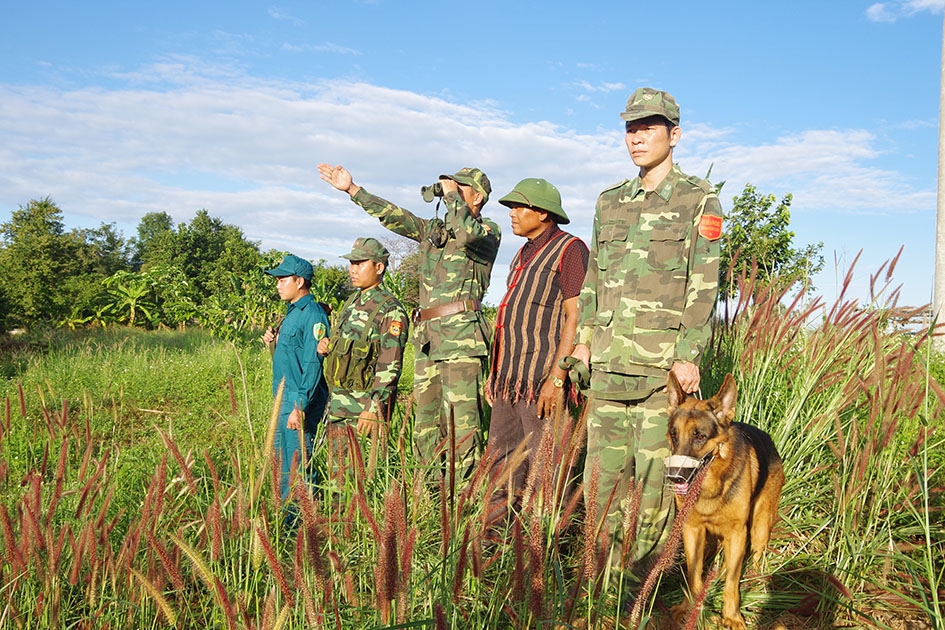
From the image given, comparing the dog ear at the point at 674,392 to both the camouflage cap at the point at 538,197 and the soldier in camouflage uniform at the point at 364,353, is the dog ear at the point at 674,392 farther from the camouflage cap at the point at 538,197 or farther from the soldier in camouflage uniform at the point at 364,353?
the soldier in camouflage uniform at the point at 364,353

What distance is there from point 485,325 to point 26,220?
45190 millimetres

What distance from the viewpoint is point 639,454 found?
348cm

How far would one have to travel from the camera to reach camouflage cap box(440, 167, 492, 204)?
199 inches

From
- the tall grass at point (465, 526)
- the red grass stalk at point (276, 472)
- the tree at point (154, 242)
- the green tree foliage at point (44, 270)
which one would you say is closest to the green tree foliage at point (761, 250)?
the tall grass at point (465, 526)

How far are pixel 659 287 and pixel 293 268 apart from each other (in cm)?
305

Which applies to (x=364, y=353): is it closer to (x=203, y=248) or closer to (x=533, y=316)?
(x=533, y=316)

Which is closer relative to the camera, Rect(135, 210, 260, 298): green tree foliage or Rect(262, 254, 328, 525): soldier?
Rect(262, 254, 328, 525): soldier

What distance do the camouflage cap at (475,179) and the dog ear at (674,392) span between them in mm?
2319

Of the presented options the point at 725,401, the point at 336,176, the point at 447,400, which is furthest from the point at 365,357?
the point at 725,401

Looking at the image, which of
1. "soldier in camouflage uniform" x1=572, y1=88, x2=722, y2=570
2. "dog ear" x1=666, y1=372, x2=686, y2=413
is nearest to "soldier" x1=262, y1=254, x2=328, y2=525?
"soldier in camouflage uniform" x1=572, y1=88, x2=722, y2=570

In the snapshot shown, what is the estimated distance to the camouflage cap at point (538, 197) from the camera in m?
4.36

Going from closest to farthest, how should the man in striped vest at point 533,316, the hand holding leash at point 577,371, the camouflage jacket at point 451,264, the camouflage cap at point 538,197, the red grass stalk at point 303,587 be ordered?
the red grass stalk at point 303,587 → the hand holding leash at point 577,371 → the man in striped vest at point 533,316 → the camouflage cap at point 538,197 → the camouflage jacket at point 451,264

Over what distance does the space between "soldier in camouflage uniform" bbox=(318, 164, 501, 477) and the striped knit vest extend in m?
0.48

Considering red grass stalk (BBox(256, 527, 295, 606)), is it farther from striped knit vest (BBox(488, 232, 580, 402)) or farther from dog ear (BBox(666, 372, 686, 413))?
striped knit vest (BBox(488, 232, 580, 402))
